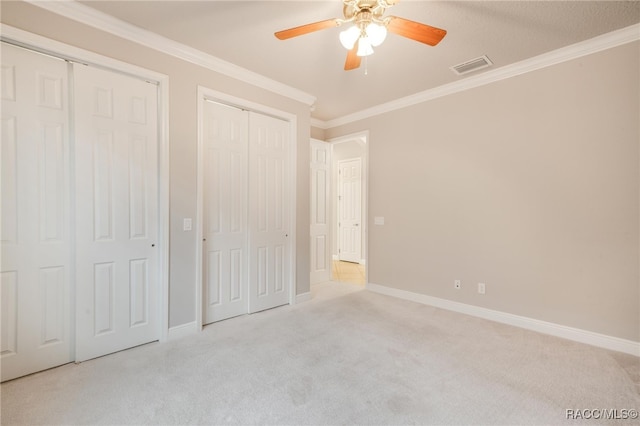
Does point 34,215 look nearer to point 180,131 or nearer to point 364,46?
point 180,131

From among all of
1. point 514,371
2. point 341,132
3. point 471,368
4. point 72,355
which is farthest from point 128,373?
point 341,132

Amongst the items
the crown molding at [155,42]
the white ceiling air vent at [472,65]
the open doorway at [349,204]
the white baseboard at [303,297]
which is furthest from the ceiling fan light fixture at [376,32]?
the open doorway at [349,204]

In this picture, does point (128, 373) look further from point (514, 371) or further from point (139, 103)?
point (514, 371)

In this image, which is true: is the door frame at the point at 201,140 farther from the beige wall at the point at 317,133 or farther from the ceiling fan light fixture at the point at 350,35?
the ceiling fan light fixture at the point at 350,35

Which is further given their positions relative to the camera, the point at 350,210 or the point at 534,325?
the point at 350,210

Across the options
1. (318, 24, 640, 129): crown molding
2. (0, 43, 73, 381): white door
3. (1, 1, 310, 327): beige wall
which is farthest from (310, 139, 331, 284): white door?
(0, 43, 73, 381): white door

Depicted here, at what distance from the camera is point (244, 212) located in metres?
3.35

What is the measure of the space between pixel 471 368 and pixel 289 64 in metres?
3.26

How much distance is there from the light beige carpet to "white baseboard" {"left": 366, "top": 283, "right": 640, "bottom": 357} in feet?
0.35

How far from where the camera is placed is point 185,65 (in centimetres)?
282

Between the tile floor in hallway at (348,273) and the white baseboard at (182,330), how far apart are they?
2.67m

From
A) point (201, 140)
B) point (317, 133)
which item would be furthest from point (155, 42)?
point (317, 133)

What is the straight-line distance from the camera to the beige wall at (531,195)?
8.32 feet

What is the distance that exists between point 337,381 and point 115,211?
2.25 m
